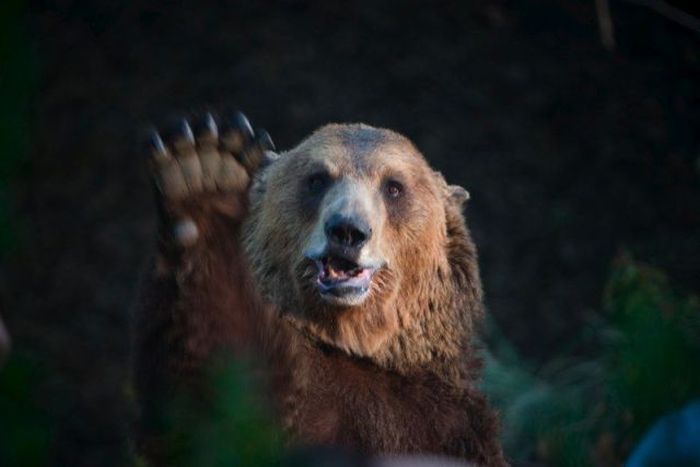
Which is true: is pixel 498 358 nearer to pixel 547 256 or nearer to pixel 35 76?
pixel 547 256

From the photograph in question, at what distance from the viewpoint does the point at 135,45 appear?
10359 millimetres

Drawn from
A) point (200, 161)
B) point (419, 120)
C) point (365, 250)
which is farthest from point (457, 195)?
point (419, 120)

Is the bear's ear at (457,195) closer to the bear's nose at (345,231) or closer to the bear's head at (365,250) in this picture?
the bear's head at (365,250)

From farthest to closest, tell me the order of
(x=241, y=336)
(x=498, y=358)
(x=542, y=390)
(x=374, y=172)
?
(x=498, y=358)
(x=542, y=390)
(x=374, y=172)
(x=241, y=336)

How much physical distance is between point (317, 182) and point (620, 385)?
3039 mm

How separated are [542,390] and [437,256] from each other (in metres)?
2.97

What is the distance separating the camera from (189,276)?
9.75 feet

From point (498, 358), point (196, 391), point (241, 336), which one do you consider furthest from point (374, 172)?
point (498, 358)

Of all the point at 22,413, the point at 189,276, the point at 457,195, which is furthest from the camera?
the point at 457,195

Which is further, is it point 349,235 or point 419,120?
point 419,120

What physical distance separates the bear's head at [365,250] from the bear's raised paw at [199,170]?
41 centimetres

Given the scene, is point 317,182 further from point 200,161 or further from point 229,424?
point 229,424

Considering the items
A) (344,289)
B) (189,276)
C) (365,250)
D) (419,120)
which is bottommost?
(189,276)

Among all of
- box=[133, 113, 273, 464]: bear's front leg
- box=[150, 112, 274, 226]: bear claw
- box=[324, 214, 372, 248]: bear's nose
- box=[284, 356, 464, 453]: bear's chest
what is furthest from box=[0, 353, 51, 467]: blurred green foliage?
box=[324, 214, 372, 248]: bear's nose
